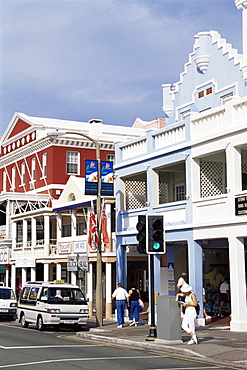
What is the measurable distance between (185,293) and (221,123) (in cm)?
694

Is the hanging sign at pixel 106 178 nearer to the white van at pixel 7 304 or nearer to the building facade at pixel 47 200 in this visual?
the building facade at pixel 47 200

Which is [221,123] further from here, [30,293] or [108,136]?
[108,136]

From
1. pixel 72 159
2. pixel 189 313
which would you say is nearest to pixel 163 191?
pixel 189 313

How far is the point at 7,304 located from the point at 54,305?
6.60 meters

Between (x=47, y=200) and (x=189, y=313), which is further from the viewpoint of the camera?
(x=47, y=200)

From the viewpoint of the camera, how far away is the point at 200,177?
23.4 meters

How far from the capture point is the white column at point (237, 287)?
20219mm

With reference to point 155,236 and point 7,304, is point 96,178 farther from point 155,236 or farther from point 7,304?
point 7,304

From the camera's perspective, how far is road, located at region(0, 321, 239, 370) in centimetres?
1308

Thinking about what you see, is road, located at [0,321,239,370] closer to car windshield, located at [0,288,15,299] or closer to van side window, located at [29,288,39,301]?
van side window, located at [29,288,39,301]

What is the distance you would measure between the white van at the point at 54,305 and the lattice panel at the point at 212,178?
6.44 m

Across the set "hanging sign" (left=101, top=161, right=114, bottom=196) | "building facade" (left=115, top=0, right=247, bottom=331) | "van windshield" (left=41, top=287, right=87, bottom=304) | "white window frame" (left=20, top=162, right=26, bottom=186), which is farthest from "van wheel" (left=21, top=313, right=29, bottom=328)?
"white window frame" (left=20, top=162, right=26, bottom=186)

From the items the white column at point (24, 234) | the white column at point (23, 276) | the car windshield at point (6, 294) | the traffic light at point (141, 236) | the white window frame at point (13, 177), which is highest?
the white window frame at point (13, 177)

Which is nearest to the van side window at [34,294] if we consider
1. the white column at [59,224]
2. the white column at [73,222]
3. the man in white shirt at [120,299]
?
the man in white shirt at [120,299]
